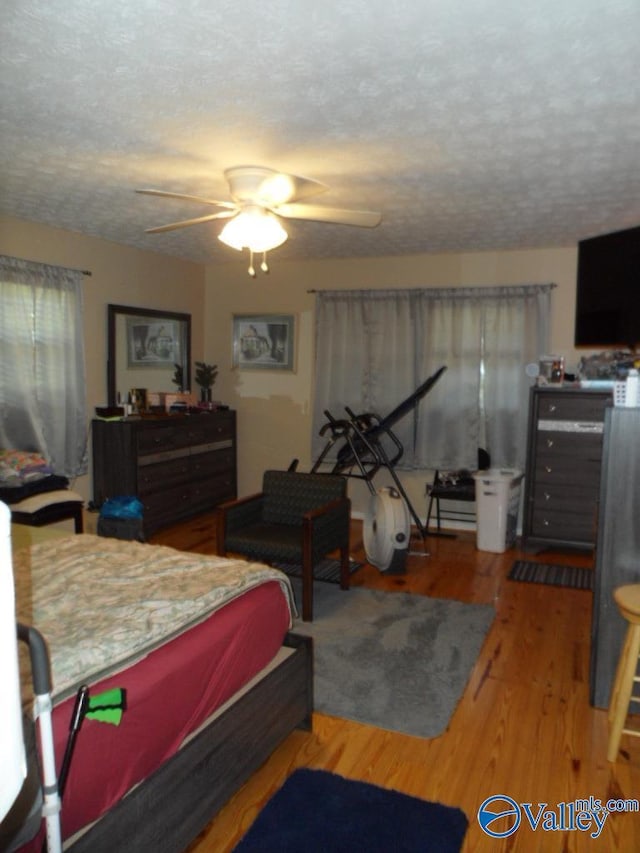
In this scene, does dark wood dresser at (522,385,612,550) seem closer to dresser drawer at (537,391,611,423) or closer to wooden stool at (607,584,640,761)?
dresser drawer at (537,391,611,423)

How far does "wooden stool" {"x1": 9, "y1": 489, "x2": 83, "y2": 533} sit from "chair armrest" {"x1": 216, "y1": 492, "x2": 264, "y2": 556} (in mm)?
1149

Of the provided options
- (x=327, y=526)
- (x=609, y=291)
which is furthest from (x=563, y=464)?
(x=327, y=526)

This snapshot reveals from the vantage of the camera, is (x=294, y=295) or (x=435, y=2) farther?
(x=294, y=295)

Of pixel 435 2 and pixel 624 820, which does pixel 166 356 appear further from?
pixel 624 820

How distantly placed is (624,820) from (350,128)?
2.67m

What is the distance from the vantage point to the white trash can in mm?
4785

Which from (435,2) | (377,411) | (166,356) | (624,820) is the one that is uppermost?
(435,2)

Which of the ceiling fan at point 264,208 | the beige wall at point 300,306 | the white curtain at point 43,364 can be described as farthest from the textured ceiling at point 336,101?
the beige wall at point 300,306

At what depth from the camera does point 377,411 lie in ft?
18.2

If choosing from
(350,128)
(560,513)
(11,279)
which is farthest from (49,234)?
(560,513)

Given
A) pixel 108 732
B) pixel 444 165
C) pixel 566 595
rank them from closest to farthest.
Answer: pixel 108 732, pixel 444 165, pixel 566 595

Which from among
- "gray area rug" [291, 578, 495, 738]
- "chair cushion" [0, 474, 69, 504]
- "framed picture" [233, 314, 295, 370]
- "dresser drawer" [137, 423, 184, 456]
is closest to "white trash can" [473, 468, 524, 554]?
"gray area rug" [291, 578, 495, 738]

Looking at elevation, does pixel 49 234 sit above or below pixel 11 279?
above

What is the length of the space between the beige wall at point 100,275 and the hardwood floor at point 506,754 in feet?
10.7
